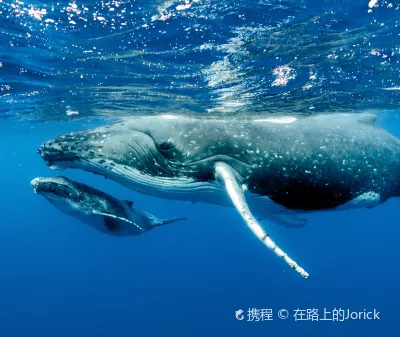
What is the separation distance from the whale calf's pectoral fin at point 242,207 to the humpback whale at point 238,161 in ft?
0.07

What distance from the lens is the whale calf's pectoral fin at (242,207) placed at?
4.19 m

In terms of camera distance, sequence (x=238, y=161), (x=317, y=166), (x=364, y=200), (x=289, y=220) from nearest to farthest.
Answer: (x=238, y=161), (x=317, y=166), (x=364, y=200), (x=289, y=220)

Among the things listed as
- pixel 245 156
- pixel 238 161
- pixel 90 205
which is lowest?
pixel 90 205

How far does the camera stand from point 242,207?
4.96 meters

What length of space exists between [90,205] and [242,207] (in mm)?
2205

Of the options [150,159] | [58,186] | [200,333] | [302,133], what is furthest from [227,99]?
[200,333]

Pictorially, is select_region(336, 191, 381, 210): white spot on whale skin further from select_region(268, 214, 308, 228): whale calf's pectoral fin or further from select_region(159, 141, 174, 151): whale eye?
select_region(159, 141, 174, 151): whale eye

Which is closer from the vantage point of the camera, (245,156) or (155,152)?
(155,152)

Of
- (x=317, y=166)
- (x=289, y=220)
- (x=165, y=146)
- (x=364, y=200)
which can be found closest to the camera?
(x=165, y=146)

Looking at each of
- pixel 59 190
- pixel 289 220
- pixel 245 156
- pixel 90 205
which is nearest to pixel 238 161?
pixel 245 156

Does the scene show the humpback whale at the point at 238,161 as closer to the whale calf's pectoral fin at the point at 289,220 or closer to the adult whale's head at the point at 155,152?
the adult whale's head at the point at 155,152

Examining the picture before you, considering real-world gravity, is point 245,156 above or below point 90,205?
above

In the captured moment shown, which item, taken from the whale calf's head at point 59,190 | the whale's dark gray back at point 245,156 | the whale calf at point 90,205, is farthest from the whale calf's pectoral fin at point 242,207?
the whale calf's head at point 59,190

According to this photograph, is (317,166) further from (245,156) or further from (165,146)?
(165,146)
